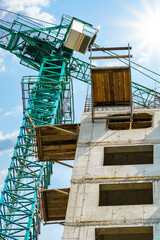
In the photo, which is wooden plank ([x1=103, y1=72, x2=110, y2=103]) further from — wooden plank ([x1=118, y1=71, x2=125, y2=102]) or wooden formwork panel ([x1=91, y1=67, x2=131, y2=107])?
wooden plank ([x1=118, y1=71, x2=125, y2=102])

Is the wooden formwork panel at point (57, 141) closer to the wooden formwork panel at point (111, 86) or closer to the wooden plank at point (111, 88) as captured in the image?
the wooden formwork panel at point (111, 86)

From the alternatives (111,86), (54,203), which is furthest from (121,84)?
(54,203)

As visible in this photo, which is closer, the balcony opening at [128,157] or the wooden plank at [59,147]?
the balcony opening at [128,157]

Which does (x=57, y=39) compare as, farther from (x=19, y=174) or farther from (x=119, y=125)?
(x=119, y=125)

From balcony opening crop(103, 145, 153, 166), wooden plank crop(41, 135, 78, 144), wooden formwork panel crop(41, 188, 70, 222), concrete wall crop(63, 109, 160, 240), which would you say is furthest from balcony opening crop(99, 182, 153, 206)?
wooden plank crop(41, 135, 78, 144)

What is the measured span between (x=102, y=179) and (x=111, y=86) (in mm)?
5343

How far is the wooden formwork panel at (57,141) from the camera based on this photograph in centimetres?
2488

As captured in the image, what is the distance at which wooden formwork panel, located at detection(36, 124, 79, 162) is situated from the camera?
979 inches

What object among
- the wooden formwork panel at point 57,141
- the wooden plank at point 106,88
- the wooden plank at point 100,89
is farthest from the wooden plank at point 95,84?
the wooden formwork panel at point 57,141

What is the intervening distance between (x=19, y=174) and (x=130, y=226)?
22081 millimetres

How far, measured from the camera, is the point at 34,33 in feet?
155

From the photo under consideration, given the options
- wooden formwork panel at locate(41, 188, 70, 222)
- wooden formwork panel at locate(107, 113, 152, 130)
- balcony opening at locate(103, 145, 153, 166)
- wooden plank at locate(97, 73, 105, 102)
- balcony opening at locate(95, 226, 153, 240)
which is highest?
wooden plank at locate(97, 73, 105, 102)

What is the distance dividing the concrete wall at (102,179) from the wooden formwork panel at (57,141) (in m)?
1.15

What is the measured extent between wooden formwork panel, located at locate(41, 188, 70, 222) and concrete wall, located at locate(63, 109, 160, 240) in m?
2.07
